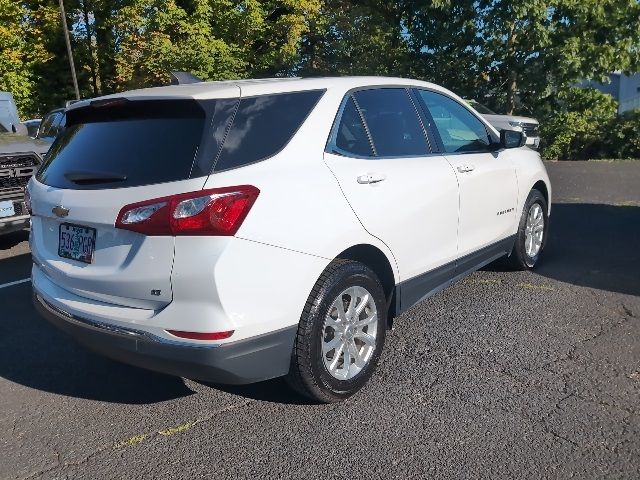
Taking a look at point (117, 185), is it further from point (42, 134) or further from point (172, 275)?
point (42, 134)

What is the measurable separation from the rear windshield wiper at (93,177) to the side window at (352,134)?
118 centimetres

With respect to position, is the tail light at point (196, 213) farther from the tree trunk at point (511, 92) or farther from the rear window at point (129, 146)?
the tree trunk at point (511, 92)

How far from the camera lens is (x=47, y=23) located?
89.7 ft

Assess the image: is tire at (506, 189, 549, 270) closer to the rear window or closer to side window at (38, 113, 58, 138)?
the rear window

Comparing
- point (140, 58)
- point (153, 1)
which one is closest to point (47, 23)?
point (140, 58)

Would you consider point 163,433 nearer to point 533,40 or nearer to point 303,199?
point 303,199

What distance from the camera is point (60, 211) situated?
130 inches

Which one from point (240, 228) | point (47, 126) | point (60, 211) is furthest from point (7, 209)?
point (240, 228)

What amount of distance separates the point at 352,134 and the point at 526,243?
2680 millimetres

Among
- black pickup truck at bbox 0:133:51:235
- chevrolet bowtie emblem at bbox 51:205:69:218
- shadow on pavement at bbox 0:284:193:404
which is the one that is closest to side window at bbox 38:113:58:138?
black pickup truck at bbox 0:133:51:235

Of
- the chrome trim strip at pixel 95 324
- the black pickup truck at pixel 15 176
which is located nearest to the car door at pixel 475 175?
the chrome trim strip at pixel 95 324

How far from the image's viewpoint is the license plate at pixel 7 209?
6785 millimetres

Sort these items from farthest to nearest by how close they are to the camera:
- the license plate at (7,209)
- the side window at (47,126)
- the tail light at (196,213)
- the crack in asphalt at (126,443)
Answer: the side window at (47,126)
the license plate at (7,209)
the crack in asphalt at (126,443)
the tail light at (196,213)

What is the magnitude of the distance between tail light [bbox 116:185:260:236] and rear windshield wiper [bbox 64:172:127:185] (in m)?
0.28
